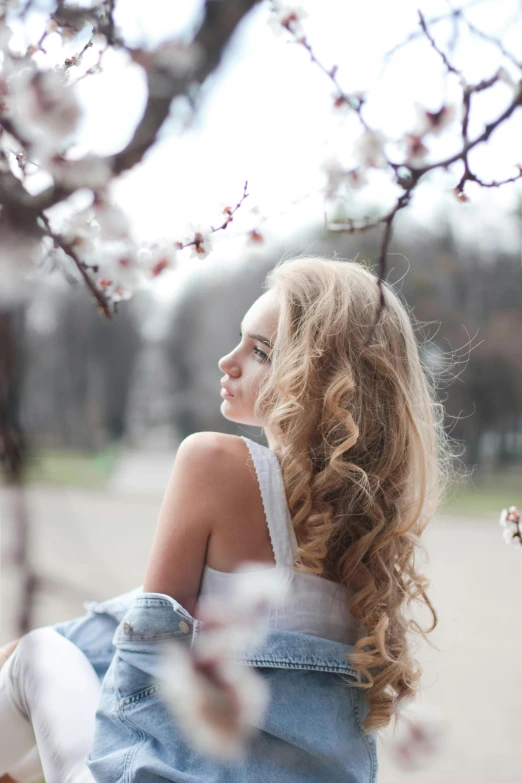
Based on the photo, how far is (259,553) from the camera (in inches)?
31.5

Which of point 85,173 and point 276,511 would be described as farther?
point 276,511

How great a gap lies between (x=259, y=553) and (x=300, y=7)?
1.78 feet

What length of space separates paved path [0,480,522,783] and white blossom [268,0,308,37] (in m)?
0.47

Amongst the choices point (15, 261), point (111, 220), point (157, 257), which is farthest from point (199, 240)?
point (15, 261)

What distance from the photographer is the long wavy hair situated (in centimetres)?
83

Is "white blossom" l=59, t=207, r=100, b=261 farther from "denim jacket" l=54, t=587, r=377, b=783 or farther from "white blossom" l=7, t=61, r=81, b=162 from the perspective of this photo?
"denim jacket" l=54, t=587, r=377, b=783

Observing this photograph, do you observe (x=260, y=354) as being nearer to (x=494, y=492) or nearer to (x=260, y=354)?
(x=260, y=354)

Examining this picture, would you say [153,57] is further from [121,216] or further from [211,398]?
[211,398]

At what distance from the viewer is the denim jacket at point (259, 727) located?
718 millimetres

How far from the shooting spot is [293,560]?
0.81 meters

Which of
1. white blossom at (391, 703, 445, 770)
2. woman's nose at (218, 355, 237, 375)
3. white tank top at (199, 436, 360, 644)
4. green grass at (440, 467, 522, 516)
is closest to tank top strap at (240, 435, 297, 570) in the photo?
white tank top at (199, 436, 360, 644)

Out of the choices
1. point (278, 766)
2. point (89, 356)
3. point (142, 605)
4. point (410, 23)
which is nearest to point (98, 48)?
point (410, 23)

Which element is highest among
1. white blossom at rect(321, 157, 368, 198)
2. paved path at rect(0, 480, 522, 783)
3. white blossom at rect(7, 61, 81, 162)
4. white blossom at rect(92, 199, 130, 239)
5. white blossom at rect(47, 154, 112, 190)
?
white blossom at rect(7, 61, 81, 162)

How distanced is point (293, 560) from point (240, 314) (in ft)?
24.9
